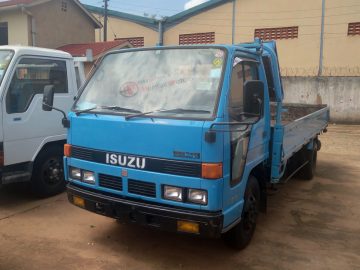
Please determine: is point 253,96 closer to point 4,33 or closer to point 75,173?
point 75,173

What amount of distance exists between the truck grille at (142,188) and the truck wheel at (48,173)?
2.55 metres

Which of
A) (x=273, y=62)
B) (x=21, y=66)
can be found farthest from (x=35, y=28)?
(x=273, y=62)

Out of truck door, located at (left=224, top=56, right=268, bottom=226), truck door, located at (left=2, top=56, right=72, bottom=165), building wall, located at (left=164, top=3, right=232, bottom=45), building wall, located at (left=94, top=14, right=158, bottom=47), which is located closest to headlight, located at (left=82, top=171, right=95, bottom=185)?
truck door, located at (left=224, top=56, right=268, bottom=226)

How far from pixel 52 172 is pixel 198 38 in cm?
2064

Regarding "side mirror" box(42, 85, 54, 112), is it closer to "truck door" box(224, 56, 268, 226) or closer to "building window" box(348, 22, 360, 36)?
"truck door" box(224, 56, 268, 226)

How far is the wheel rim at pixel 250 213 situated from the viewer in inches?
161

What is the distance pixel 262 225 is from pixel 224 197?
182cm

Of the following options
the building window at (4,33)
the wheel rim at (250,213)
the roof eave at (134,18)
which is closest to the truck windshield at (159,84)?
the wheel rim at (250,213)

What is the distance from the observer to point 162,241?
432 centimetres

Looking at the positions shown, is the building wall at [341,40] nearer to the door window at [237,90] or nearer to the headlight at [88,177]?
the door window at [237,90]

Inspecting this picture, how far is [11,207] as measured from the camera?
540cm

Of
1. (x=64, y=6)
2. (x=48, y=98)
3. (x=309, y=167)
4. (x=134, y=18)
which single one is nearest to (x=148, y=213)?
(x=48, y=98)

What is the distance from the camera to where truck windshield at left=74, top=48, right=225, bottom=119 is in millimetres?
3551

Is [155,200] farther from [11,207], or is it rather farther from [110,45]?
[110,45]
